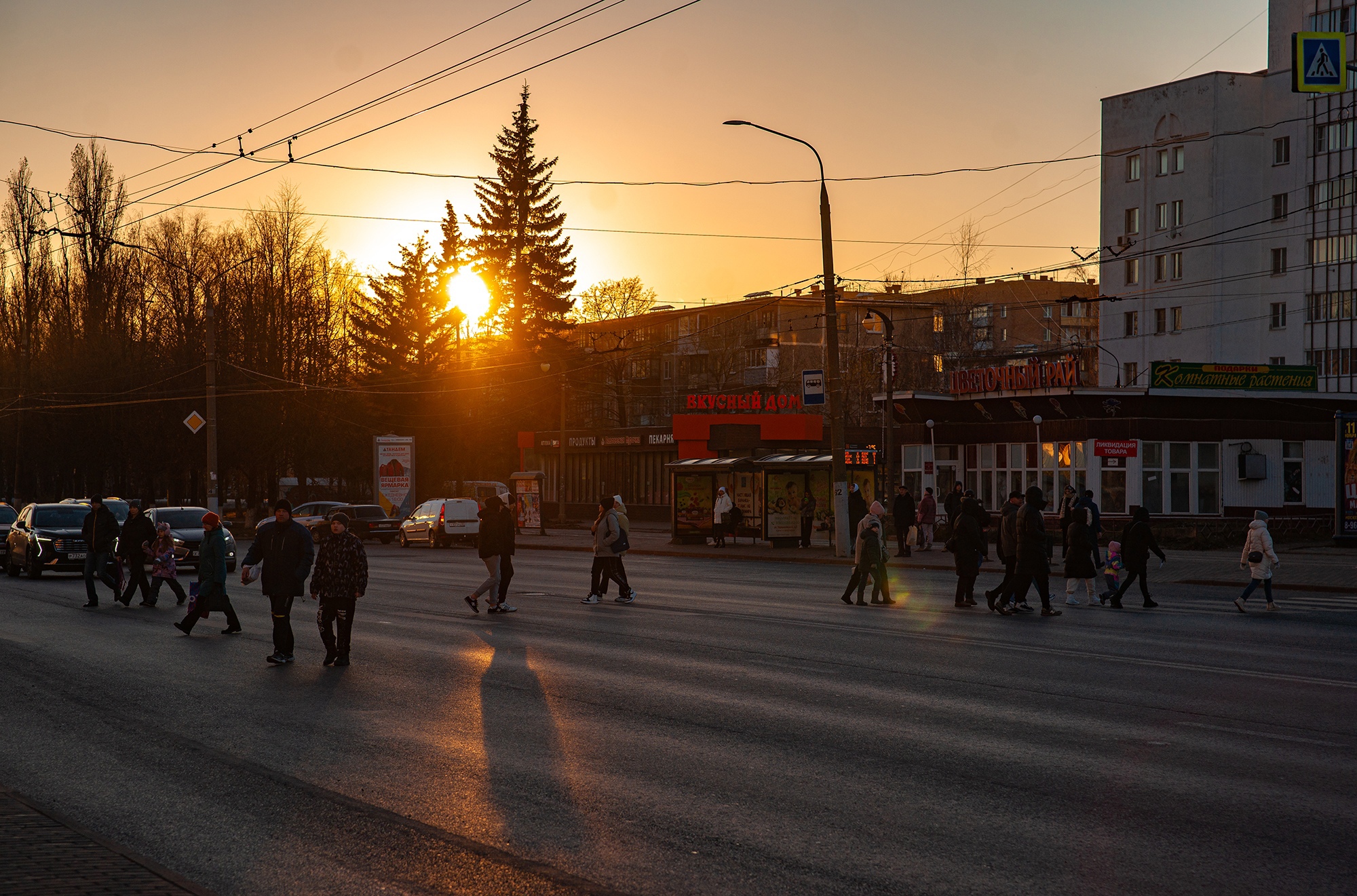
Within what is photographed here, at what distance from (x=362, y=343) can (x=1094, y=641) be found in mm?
57828

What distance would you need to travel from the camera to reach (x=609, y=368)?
84.4 metres

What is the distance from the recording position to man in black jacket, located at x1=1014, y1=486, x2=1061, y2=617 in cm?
1836

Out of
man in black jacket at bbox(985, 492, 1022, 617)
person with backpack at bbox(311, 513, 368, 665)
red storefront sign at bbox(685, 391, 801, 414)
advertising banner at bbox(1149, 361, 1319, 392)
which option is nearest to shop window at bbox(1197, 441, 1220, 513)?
A: advertising banner at bbox(1149, 361, 1319, 392)

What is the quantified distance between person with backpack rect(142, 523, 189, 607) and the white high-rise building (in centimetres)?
5382

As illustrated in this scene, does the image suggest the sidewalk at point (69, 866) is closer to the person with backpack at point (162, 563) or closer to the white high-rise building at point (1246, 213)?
the person with backpack at point (162, 563)

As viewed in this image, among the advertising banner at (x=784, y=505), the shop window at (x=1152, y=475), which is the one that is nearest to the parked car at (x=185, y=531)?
the advertising banner at (x=784, y=505)

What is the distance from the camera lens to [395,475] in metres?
49.3

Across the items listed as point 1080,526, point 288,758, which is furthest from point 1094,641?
point 288,758

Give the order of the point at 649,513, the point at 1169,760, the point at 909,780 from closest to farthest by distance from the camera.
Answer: the point at 909,780 → the point at 1169,760 → the point at 649,513

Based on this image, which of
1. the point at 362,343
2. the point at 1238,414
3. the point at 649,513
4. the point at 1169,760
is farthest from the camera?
the point at 362,343

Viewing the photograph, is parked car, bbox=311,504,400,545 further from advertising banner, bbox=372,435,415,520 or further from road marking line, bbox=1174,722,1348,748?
road marking line, bbox=1174,722,1348,748

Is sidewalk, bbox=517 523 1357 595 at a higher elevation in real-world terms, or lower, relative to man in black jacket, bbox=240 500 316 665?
lower

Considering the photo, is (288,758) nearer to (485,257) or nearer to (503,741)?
(503,741)

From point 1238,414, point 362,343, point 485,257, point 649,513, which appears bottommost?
point 649,513
